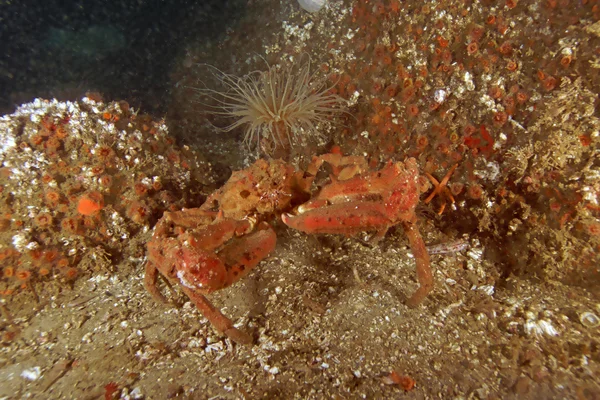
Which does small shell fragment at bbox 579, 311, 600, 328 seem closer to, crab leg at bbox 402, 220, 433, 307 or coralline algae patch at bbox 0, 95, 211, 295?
crab leg at bbox 402, 220, 433, 307

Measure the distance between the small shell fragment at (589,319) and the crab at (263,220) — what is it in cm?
122

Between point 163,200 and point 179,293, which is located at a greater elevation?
point 163,200

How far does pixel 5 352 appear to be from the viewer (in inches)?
132

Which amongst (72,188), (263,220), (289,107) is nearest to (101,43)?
(72,188)

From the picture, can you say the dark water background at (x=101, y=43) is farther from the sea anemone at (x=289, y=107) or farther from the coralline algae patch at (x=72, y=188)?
the sea anemone at (x=289, y=107)

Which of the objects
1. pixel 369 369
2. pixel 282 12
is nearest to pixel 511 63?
pixel 369 369

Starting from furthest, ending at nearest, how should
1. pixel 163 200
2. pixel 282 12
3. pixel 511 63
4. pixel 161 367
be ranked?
pixel 282 12, pixel 163 200, pixel 511 63, pixel 161 367

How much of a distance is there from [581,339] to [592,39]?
270 centimetres

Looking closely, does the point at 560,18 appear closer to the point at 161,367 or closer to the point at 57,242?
the point at 161,367

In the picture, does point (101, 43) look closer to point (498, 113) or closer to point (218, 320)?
point (218, 320)

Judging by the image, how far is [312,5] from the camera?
214 inches

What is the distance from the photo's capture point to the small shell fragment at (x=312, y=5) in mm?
5391

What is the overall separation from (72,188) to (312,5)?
4.39 m

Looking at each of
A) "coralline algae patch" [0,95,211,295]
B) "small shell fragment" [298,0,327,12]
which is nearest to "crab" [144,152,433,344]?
"coralline algae patch" [0,95,211,295]
